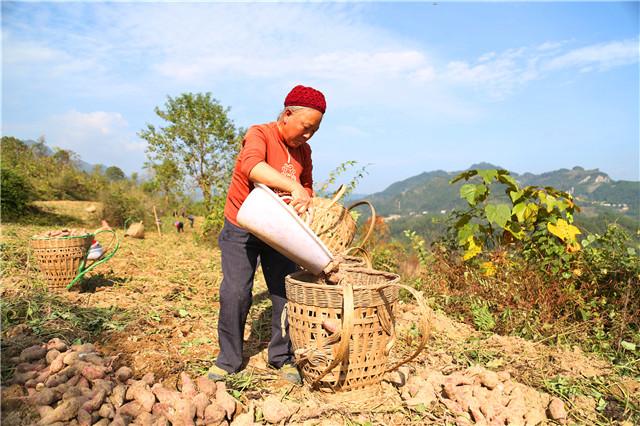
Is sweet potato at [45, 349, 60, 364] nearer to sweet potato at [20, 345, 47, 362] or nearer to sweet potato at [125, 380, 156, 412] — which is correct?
sweet potato at [20, 345, 47, 362]

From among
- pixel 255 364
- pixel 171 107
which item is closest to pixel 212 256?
pixel 255 364

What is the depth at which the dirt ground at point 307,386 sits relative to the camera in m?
2.06

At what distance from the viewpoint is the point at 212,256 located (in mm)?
6676

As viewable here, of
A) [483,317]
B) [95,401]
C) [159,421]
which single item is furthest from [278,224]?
[483,317]

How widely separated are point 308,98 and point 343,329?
3.66 feet

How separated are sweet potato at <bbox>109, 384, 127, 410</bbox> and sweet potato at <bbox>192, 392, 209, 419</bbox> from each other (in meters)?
0.30

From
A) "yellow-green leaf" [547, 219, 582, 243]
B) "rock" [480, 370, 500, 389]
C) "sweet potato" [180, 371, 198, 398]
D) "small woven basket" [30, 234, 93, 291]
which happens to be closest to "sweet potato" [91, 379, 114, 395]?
"sweet potato" [180, 371, 198, 398]

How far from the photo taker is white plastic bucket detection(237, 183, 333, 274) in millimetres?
1911

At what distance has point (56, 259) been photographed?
3.79 m

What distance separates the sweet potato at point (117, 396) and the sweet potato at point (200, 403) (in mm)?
302

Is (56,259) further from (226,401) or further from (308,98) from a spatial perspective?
(308,98)

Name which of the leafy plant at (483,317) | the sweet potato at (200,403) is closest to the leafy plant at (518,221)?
the leafy plant at (483,317)

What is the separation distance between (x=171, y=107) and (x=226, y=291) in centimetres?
1116

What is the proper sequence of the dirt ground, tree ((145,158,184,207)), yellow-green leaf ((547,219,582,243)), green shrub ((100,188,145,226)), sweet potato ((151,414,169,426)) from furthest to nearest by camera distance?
tree ((145,158,184,207)), green shrub ((100,188,145,226)), yellow-green leaf ((547,219,582,243)), the dirt ground, sweet potato ((151,414,169,426))
